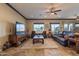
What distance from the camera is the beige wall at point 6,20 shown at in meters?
3.92

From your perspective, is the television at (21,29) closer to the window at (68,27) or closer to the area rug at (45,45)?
the area rug at (45,45)

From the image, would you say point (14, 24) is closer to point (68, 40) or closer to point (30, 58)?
point (68, 40)

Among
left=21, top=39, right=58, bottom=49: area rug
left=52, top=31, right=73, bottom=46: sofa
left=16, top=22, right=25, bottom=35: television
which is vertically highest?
left=16, top=22, right=25, bottom=35: television

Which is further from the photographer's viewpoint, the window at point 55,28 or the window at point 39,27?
the window at point 55,28

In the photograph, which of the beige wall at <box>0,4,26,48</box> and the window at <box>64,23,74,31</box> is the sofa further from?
the beige wall at <box>0,4,26,48</box>

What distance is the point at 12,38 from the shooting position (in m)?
4.48

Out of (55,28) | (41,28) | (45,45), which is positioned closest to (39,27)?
(41,28)

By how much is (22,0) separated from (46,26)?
2.41 meters

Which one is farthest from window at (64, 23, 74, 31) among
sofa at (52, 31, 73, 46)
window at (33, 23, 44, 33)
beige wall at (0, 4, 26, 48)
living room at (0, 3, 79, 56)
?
beige wall at (0, 4, 26, 48)

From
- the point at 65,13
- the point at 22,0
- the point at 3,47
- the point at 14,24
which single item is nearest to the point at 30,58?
the point at 22,0

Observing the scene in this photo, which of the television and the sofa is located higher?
the television

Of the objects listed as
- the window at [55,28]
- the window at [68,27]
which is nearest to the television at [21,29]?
the window at [55,28]

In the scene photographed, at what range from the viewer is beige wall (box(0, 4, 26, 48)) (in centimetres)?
392

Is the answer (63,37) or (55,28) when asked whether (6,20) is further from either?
(63,37)
